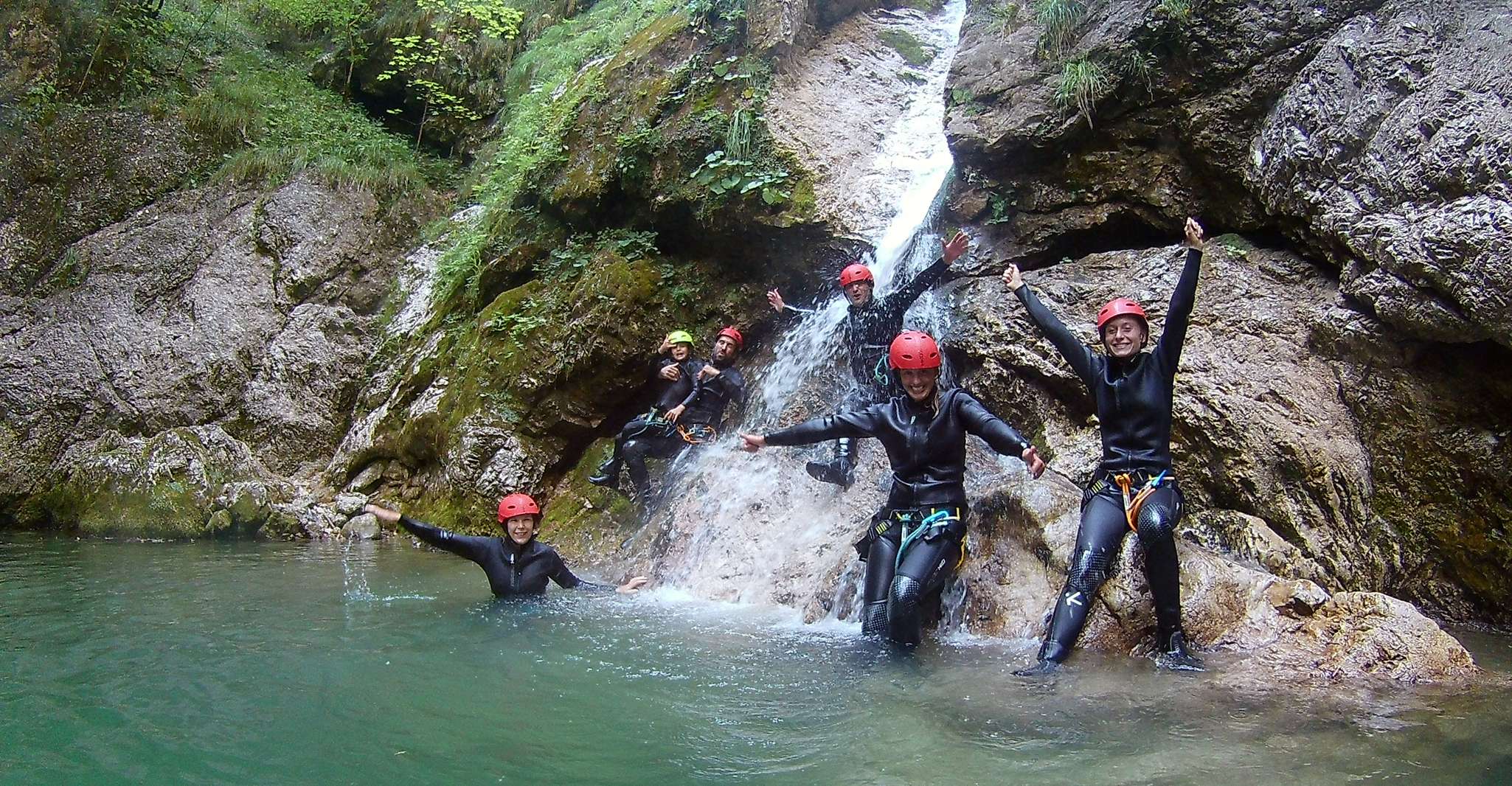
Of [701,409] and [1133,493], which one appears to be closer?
[1133,493]

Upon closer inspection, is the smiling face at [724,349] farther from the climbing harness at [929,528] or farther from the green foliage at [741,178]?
the climbing harness at [929,528]

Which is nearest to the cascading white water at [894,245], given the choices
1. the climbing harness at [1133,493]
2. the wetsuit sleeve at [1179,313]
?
the wetsuit sleeve at [1179,313]

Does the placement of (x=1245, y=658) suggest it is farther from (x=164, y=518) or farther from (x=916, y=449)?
(x=164, y=518)

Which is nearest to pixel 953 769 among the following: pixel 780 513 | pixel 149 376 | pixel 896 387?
pixel 896 387

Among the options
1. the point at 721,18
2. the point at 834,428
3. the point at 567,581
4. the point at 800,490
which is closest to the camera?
the point at 834,428

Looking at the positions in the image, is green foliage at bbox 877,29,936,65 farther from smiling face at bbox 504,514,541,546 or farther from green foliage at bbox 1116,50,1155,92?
smiling face at bbox 504,514,541,546

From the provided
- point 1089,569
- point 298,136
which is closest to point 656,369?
point 1089,569

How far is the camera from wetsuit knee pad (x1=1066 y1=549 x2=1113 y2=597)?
14.1ft

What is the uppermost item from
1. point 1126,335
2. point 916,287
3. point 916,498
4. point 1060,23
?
point 1060,23

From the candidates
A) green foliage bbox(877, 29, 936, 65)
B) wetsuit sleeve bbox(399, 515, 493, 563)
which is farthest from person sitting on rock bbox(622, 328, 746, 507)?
green foliage bbox(877, 29, 936, 65)

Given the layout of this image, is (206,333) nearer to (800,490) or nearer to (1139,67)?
(800,490)

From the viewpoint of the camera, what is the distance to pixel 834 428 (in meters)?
5.21

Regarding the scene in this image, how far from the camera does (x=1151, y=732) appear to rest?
127 inches

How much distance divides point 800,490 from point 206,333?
8.33 m
